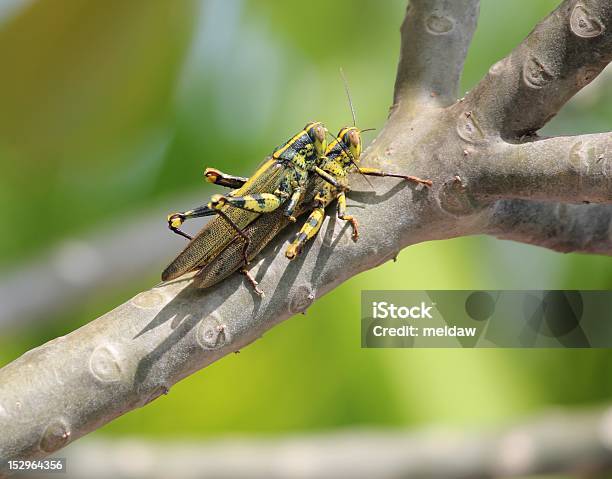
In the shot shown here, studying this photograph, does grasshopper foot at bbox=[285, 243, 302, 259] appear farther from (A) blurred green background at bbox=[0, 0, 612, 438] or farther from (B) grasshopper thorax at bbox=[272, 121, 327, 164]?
(A) blurred green background at bbox=[0, 0, 612, 438]

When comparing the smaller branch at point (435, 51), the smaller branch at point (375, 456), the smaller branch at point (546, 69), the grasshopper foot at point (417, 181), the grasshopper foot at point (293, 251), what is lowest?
the smaller branch at point (375, 456)

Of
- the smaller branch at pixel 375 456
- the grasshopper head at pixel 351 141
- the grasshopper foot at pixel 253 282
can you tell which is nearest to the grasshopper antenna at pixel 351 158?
the grasshopper head at pixel 351 141

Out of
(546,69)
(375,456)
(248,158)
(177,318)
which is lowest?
(375,456)

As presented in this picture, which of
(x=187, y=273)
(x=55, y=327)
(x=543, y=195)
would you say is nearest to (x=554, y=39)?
(x=543, y=195)

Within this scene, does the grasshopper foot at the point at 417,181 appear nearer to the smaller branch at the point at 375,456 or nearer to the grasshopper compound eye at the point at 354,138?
the grasshopper compound eye at the point at 354,138

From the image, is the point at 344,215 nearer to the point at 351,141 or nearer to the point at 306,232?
the point at 306,232

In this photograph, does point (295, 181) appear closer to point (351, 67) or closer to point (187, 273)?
point (187, 273)

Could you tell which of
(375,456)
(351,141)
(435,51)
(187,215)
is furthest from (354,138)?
(375,456)
